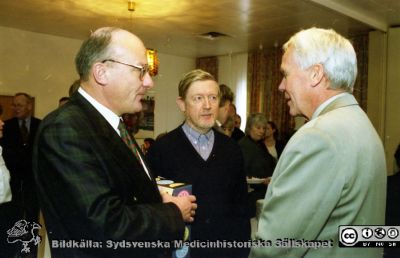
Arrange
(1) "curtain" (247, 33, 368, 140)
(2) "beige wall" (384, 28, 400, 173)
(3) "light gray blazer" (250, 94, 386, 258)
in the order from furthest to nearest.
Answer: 1. (1) "curtain" (247, 33, 368, 140)
2. (2) "beige wall" (384, 28, 400, 173)
3. (3) "light gray blazer" (250, 94, 386, 258)

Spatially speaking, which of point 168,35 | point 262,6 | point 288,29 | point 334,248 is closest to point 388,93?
point 288,29

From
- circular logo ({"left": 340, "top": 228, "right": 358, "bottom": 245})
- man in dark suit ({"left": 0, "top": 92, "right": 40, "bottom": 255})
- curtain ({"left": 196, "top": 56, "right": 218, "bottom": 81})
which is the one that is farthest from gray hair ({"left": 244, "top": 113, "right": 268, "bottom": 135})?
curtain ({"left": 196, "top": 56, "right": 218, "bottom": 81})

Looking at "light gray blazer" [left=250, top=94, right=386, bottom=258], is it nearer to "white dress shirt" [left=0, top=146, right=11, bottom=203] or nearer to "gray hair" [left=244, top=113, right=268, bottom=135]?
"white dress shirt" [left=0, top=146, right=11, bottom=203]

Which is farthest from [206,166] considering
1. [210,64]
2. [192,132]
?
[210,64]

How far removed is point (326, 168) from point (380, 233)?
0.92 ft

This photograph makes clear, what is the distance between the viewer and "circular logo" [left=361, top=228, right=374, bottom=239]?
868mm

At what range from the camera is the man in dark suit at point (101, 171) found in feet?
2.70

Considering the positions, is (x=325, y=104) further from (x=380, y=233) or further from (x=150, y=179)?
(x=150, y=179)

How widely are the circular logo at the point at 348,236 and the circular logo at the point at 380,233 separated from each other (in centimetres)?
9

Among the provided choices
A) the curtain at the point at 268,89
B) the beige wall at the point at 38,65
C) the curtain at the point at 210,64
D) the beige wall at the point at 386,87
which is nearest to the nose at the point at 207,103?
the beige wall at the point at 386,87

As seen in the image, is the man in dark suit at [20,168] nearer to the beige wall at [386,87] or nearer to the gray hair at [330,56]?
the gray hair at [330,56]

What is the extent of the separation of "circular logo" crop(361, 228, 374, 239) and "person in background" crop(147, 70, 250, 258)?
673 millimetres

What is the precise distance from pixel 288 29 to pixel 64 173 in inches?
181

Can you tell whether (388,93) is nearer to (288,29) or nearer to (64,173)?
(288,29)
